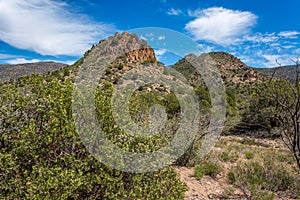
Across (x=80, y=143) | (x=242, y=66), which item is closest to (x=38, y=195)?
(x=80, y=143)

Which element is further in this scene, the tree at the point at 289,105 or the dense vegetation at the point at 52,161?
the tree at the point at 289,105

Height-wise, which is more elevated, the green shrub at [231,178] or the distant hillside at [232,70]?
the distant hillside at [232,70]

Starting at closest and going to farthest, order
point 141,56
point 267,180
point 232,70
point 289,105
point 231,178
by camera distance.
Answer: point 289,105 < point 267,180 < point 231,178 < point 141,56 < point 232,70

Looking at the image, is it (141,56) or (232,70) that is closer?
(141,56)

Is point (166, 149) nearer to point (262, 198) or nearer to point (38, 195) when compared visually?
point (38, 195)

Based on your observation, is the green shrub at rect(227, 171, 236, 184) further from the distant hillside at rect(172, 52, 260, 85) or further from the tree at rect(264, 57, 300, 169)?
the distant hillside at rect(172, 52, 260, 85)

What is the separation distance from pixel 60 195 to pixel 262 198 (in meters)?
4.15

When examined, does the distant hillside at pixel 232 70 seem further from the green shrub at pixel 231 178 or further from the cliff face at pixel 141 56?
the green shrub at pixel 231 178

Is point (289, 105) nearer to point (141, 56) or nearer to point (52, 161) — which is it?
point (52, 161)

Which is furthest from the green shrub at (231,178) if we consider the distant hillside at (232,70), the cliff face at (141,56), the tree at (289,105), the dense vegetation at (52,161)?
the distant hillside at (232,70)

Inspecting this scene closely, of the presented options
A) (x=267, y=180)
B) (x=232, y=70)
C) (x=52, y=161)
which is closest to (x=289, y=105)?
(x=267, y=180)

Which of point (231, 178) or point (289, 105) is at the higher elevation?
point (289, 105)

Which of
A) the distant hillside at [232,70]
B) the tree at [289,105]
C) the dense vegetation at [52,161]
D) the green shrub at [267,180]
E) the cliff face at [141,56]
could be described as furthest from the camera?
the distant hillside at [232,70]

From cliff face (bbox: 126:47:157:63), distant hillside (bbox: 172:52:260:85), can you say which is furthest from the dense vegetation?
distant hillside (bbox: 172:52:260:85)
